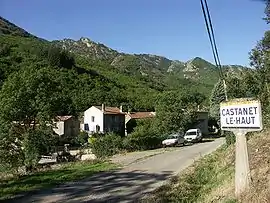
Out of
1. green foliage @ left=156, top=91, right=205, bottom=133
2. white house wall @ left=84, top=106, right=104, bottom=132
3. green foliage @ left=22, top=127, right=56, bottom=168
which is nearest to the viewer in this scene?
green foliage @ left=22, top=127, right=56, bottom=168

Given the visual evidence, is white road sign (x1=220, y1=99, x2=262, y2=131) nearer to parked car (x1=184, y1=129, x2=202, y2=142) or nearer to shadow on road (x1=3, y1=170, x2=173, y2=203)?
shadow on road (x1=3, y1=170, x2=173, y2=203)

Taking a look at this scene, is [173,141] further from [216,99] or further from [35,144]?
[216,99]

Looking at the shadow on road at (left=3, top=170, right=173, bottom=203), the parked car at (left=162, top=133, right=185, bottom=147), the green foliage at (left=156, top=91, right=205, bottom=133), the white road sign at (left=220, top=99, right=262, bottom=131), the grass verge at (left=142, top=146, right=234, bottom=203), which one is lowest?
the shadow on road at (left=3, top=170, right=173, bottom=203)

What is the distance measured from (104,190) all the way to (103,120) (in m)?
64.4

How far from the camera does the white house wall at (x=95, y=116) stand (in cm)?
7761

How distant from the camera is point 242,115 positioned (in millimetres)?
8250

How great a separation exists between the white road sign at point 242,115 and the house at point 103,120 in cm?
6879

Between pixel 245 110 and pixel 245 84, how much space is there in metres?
20.9

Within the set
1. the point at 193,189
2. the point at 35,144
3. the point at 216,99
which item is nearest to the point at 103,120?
the point at 216,99

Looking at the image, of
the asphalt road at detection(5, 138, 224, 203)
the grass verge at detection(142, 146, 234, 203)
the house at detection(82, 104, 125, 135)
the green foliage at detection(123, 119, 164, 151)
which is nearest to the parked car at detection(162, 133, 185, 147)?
the green foliage at detection(123, 119, 164, 151)

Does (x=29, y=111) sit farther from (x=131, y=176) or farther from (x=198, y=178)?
(x=198, y=178)

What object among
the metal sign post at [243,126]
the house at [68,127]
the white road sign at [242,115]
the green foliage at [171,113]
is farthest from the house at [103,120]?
the metal sign post at [243,126]

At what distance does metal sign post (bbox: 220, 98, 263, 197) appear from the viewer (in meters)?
7.99

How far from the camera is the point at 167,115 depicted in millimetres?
52500
